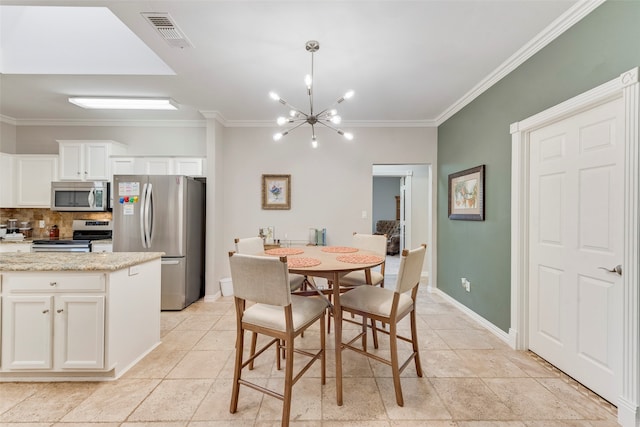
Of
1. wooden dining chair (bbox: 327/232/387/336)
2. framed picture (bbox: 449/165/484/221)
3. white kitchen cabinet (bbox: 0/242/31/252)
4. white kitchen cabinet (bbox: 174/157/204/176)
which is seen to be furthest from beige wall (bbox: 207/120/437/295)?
white kitchen cabinet (bbox: 0/242/31/252)

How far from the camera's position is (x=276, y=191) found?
412 cm

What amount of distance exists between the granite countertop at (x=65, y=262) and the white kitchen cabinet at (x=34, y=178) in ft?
7.74

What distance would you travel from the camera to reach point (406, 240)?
17.3 ft

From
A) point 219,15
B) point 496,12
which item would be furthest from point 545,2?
point 219,15

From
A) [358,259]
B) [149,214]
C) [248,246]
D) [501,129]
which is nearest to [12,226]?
[149,214]

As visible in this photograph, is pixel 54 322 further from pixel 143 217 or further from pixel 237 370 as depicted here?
pixel 143 217

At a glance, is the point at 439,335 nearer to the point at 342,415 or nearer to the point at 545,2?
the point at 342,415

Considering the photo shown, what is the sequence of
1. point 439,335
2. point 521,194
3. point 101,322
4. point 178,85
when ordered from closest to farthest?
point 101,322 < point 521,194 < point 439,335 < point 178,85

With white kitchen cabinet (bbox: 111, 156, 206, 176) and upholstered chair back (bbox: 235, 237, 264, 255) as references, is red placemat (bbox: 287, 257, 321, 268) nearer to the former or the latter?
upholstered chair back (bbox: 235, 237, 264, 255)

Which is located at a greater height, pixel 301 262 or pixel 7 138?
pixel 7 138

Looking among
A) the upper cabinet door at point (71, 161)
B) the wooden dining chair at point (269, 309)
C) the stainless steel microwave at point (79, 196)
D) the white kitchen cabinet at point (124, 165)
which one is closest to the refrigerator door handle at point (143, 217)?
the white kitchen cabinet at point (124, 165)

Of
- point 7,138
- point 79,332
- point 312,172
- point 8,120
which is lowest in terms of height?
point 79,332

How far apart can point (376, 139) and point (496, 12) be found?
2334 millimetres

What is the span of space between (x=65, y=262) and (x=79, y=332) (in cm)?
51
